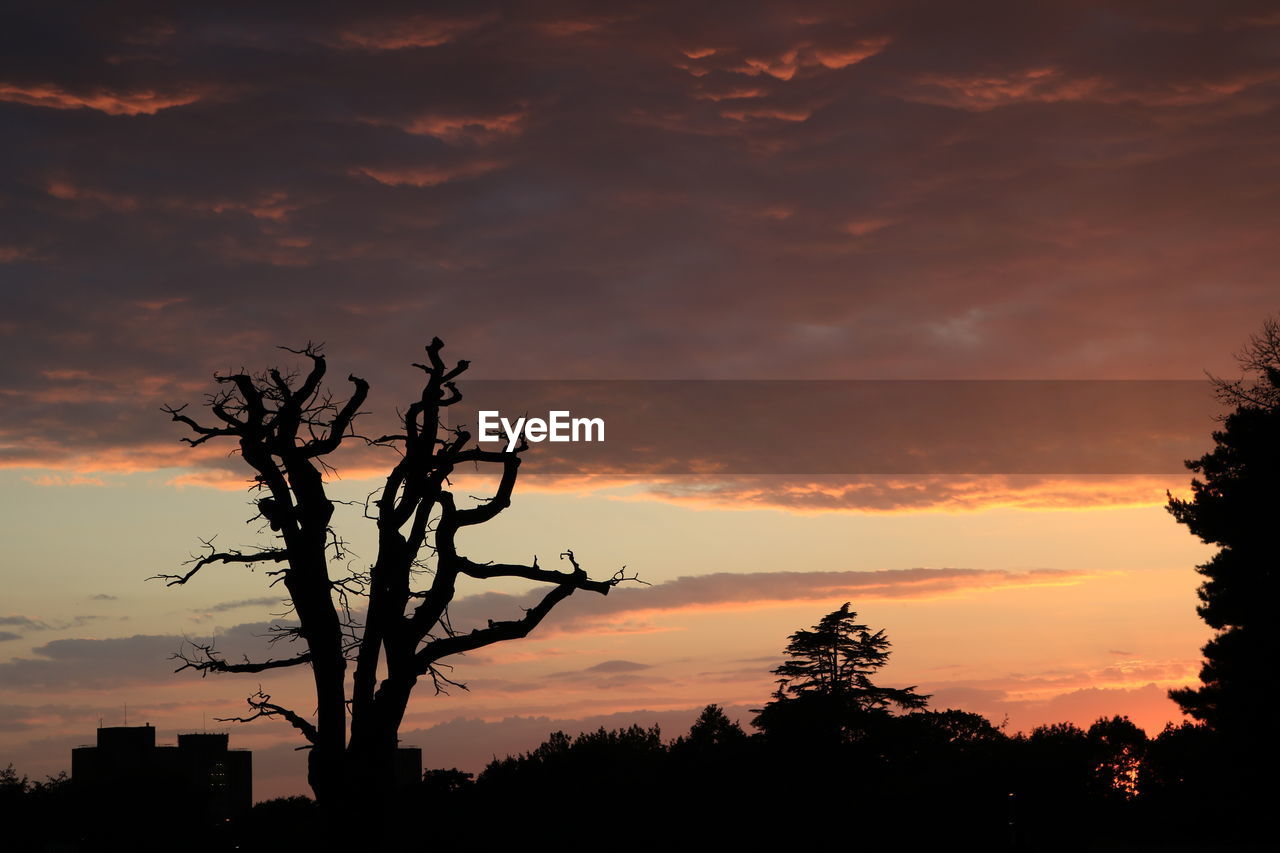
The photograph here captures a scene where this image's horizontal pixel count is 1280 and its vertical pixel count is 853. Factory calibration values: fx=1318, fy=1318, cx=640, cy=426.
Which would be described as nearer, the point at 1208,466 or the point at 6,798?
the point at 1208,466

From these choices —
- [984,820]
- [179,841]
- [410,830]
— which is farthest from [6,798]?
[984,820]

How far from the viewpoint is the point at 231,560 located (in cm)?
2216

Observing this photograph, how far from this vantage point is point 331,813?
20.5 metres

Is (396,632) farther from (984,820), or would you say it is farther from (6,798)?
(6,798)

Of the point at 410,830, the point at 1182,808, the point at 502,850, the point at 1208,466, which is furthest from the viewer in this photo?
the point at 1182,808

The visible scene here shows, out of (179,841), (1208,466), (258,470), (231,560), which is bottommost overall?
(179,841)

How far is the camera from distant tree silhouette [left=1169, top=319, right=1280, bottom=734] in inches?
2119

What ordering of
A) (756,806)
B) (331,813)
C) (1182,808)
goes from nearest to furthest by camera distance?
(331,813) → (756,806) → (1182,808)

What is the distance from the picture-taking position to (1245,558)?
55562mm

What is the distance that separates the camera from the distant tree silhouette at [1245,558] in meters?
53.8

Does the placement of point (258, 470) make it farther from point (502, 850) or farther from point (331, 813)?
point (502, 850)

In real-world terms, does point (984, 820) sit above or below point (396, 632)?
below

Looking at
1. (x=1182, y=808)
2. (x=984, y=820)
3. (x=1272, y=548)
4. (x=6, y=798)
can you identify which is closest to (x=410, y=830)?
(x=984, y=820)

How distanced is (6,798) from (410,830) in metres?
71.2
